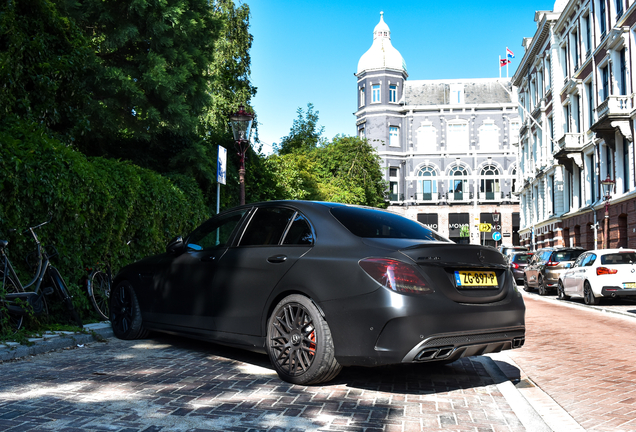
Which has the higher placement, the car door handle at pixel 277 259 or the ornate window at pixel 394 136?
the ornate window at pixel 394 136

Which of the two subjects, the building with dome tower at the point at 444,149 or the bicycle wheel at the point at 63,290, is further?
the building with dome tower at the point at 444,149

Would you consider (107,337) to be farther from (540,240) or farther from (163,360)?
(540,240)

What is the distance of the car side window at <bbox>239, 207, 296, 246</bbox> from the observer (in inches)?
229

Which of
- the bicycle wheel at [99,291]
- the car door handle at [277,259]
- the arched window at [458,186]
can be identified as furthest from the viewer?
the arched window at [458,186]

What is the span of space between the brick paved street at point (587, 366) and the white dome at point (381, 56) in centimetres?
5469

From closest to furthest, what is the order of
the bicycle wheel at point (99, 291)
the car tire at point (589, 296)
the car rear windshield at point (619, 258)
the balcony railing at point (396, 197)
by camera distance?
the bicycle wheel at point (99, 291), the car rear windshield at point (619, 258), the car tire at point (589, 296), the balcony railing at point (396, 197)

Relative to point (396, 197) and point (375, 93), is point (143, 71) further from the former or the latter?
point (375, 93)

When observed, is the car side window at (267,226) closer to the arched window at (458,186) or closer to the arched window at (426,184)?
the arched window at (426,184)

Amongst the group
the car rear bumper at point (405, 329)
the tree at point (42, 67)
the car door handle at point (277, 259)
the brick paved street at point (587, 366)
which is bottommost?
the brick paved street at point (587, 366)

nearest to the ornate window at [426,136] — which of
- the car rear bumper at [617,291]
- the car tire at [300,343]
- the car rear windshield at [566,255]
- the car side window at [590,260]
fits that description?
the car rear windshield at [566,255]

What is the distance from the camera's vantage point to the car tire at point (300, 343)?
16.2 feet

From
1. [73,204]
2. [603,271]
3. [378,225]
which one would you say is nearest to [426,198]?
[603,271]

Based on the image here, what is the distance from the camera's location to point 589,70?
3209cm

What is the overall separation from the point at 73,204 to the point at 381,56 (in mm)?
59498
